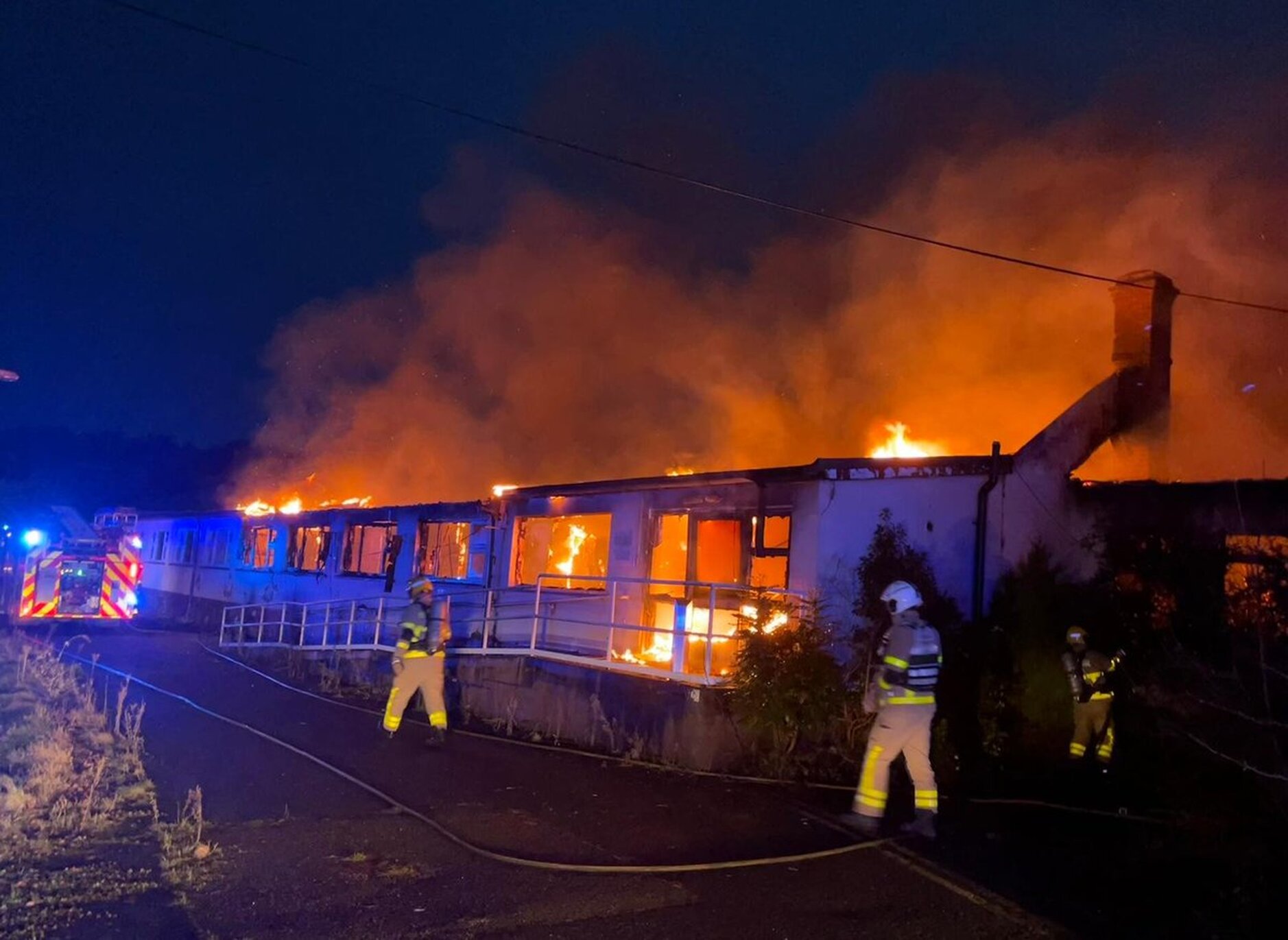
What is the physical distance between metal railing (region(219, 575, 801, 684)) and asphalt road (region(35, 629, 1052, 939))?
53.1 inches

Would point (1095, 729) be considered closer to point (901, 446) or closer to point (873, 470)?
point (873, 470)

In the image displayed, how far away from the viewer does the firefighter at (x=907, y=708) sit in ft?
19.7

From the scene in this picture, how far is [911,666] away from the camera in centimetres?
600

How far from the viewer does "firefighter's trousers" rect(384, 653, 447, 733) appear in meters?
8.86

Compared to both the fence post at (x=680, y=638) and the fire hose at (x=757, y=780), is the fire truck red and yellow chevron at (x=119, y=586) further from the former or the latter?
the fence post at (x=680, y=638)

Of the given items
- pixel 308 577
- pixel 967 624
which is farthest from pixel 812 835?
pixel 308 577

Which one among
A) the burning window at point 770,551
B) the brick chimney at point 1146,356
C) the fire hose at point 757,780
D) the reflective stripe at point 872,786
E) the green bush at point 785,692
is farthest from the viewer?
the brick chimney at point 1146,356

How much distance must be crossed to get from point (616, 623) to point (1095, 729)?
4.77 m

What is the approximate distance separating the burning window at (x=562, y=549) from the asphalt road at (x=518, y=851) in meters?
4.73

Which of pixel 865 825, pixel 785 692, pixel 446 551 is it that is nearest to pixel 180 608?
pixel 446 551

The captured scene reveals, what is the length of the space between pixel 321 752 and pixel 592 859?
154 inches

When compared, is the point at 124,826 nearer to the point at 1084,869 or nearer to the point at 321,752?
the point at 321,752

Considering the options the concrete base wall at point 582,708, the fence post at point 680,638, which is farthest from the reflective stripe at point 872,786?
the fence post at point 680,638

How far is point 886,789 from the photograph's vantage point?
616 centimetres
